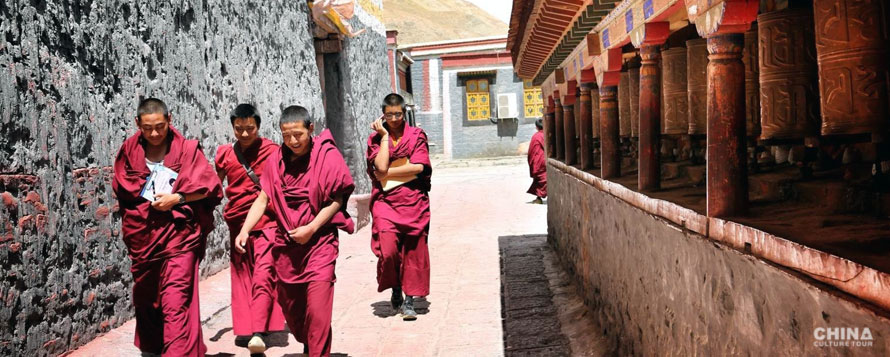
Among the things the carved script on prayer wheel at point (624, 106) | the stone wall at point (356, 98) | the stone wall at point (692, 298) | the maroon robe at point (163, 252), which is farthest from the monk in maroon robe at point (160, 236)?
the stone wall at point (356, 98)

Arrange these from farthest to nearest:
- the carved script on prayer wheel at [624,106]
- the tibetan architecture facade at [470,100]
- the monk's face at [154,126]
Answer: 1. the tibetan architecture facade at [470,100]
2. the carved script on prayer wheel at [624,106]
3. the monk's face at [154,126]

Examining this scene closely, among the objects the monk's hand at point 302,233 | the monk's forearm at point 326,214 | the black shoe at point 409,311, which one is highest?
the monk's forearm at point 326,214

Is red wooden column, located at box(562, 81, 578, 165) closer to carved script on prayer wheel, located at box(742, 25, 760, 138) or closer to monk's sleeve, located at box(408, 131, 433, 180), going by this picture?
monk's sleeve, located at box(408, 131, 433, 180)

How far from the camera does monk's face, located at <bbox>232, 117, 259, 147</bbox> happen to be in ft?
16.5

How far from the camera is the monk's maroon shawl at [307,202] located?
161 inches

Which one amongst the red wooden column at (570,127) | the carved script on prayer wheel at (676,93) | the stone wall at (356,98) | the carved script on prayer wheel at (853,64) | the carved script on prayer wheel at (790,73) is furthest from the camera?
the stone wall at (356,98)

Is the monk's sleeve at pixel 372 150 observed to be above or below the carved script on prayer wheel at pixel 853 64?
below

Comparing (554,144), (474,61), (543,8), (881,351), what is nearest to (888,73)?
(881,351)

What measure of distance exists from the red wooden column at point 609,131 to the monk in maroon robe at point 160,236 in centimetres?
265

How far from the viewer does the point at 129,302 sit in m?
5.36

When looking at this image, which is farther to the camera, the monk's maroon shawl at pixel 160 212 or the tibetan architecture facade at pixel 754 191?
the monk's maroon shawl at pixel 160 212

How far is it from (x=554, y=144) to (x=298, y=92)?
335 centimetres

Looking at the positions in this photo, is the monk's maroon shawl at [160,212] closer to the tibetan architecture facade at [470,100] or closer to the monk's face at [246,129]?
the monk's face at [246,129]

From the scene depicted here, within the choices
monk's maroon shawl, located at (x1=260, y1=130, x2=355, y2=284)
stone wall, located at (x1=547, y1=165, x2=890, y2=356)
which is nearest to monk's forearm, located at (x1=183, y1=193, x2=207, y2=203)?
monk's maroon shawl, located at (x1=260, y1=130, x2=355, y2=284)
